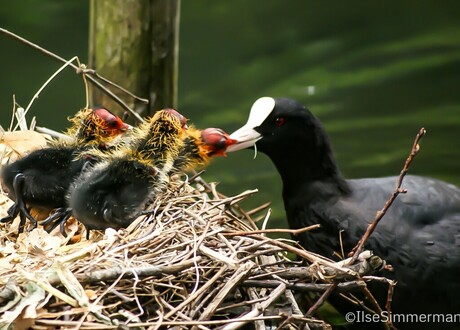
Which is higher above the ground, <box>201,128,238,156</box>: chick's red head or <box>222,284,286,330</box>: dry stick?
<box>201,128,238,156</box>: chick's red head

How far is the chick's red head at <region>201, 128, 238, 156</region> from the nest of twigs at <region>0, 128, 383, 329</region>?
1.19 feet

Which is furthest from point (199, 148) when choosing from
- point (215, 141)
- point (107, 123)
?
point (107, 123)

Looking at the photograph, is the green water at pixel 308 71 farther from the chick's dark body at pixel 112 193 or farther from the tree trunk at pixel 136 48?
the chick's dark body at pixel 112 193

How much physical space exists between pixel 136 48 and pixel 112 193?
90 cm

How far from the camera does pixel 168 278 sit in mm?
3312

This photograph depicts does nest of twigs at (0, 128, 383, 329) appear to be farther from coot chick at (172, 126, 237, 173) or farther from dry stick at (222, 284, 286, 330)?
coot chick at (172, 126, 237, 173)

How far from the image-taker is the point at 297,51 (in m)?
8.26

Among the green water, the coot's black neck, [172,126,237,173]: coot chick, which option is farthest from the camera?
the green water

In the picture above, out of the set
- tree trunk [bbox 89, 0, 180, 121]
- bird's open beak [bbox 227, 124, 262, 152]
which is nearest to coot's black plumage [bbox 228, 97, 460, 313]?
bird's open beak [bbox 227, 124, 262, 152]

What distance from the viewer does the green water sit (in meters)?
7.61

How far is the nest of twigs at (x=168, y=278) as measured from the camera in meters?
3.13

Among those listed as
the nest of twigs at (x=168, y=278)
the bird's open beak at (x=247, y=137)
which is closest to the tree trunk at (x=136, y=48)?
the bird's open beak at (x=247, y=137)

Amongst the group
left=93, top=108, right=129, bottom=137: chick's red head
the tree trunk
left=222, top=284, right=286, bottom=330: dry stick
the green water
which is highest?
the tree trunk

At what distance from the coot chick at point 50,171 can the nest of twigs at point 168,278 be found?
8.9 inches
